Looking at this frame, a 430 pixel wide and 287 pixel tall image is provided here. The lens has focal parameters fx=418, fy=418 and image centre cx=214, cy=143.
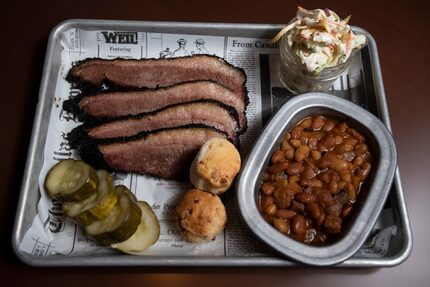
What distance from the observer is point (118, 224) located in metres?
1.76

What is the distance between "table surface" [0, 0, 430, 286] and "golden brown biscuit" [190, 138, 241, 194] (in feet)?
1.32

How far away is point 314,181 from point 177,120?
80cm

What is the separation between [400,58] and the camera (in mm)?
2611

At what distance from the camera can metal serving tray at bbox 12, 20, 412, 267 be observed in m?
1.84

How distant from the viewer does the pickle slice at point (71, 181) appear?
71.5 inches

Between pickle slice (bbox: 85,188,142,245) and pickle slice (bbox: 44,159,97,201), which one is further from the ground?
Answer: pickle slice (bbox: 44,159,97,201)

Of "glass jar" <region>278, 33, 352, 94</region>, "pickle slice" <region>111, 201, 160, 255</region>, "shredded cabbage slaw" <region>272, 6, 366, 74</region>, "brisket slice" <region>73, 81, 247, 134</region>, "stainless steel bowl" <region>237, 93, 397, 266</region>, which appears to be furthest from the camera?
"brisket slice" <region>73, 81, 247, 134</region>

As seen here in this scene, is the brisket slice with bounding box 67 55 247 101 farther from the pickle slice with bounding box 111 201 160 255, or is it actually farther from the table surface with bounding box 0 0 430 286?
the pickle slice with bounding box 111 201 160 255

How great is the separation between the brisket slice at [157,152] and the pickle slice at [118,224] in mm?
347

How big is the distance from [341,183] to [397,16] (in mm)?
1473

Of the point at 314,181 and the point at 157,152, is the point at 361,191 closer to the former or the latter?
the point at 314,181

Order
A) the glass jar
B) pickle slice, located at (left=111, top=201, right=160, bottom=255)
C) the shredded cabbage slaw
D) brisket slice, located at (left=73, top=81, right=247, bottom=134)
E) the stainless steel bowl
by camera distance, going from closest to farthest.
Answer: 1. the stainless steel bowl
2. pickle slice, located at (left=111, top=201, right=160, bottom=255)
3. the shredded cabbage slaw
4. the glass jar
5. brisket slice, located at (left=73, top=81, right=247, bottom=134)

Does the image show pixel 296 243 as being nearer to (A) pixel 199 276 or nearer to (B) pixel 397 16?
(A) pixel 199 276

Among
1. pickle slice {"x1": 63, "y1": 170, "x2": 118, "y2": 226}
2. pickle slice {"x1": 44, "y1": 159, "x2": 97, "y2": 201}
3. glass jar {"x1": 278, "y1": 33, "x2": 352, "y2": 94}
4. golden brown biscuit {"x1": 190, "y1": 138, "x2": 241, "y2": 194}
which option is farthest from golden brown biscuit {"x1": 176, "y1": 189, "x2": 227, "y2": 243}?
glass jar {"x1": 278, "y1": 33, "x2": 352, "y2": 94}
